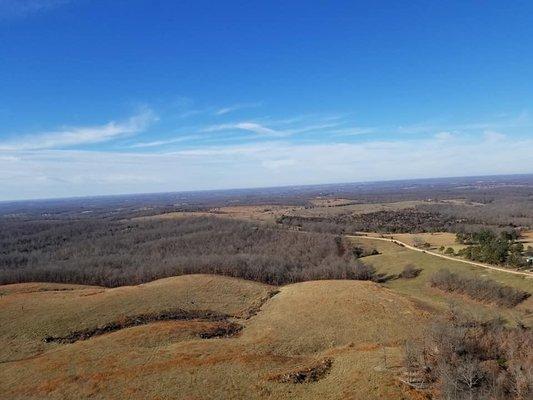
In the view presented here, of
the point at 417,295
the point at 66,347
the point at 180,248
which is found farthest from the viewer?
the point at 180,248

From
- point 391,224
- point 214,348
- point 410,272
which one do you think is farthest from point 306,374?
point 391,224

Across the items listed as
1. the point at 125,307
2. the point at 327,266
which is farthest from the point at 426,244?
the point at 125,307

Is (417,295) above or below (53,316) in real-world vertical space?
below

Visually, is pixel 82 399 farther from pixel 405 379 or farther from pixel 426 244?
pixel 426 244

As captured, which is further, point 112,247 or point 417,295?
point 112,247

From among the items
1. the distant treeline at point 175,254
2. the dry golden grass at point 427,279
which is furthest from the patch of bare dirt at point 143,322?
the distant treeline at point 175,254

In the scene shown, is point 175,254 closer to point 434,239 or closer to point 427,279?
point 427,279

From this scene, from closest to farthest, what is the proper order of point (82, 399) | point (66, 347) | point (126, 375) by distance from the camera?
1. point (82, 399)
2. point (126, 375)
3. point (66, 347)
